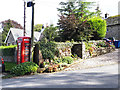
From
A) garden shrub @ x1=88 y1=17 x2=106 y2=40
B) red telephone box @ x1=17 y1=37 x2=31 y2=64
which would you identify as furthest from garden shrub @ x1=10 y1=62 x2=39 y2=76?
garden shrub @ x1=88 y1=17 x2=106 y2=40

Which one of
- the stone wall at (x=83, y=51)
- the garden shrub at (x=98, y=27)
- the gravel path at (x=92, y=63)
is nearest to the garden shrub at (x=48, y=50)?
the gravel path at (x=92, y=63)

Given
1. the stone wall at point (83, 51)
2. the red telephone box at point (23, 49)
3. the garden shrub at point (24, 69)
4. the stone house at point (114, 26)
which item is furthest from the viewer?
the stone house at point (114, 26)

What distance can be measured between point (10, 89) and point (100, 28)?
38.5ft

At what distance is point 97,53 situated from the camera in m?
10.6

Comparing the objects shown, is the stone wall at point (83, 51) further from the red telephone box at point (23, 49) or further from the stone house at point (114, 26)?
the stone house at point (114, 26)

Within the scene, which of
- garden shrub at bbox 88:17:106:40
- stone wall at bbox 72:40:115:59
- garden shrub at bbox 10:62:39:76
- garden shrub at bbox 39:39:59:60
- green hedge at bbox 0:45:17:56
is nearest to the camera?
garden shrub at bbox 10:62:39:76

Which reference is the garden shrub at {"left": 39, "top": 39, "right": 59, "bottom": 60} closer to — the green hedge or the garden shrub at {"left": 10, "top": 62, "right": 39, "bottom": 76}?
the garden shrub at {"left": 10, "top": 62, "right": 39, "bottom": 76}

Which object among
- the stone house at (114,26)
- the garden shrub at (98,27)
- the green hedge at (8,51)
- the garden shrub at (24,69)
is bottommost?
the garden shrub at (24,69)

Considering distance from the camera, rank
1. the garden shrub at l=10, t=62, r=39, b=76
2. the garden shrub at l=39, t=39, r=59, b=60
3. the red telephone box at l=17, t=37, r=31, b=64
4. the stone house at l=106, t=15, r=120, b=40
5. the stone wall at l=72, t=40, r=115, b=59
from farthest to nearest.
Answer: the stone house at l=106, t=15, r=120, b=40 → the stone wall at l=72, t=40, r=115, b=59 → the garden shrub at l=39, t=39, r=59, b=60 → the red telephone box at l=17, t=37, r=31, b=64 → the garden shrub at l=10, t=62, r=39, b=76

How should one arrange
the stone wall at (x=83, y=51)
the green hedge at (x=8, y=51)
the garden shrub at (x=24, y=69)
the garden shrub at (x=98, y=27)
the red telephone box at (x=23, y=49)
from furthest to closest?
1. the garden shrub at (x=98, y=27)
2. the green hedge at (x=8, y=51)
3. the stone wall at (x=83, y=51)
4. the red telephone box at (x=23, y=49)
5. the garden shrub at (x=24, y=69)

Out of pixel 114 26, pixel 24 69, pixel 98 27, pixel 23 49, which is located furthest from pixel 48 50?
pixel 114 26

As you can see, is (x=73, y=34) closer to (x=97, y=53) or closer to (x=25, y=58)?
(x=97, y=53)

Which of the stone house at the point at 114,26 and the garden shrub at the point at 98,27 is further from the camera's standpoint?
the stone house at the point at 114,26

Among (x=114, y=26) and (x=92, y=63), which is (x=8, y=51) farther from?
(x=114, y=26)
